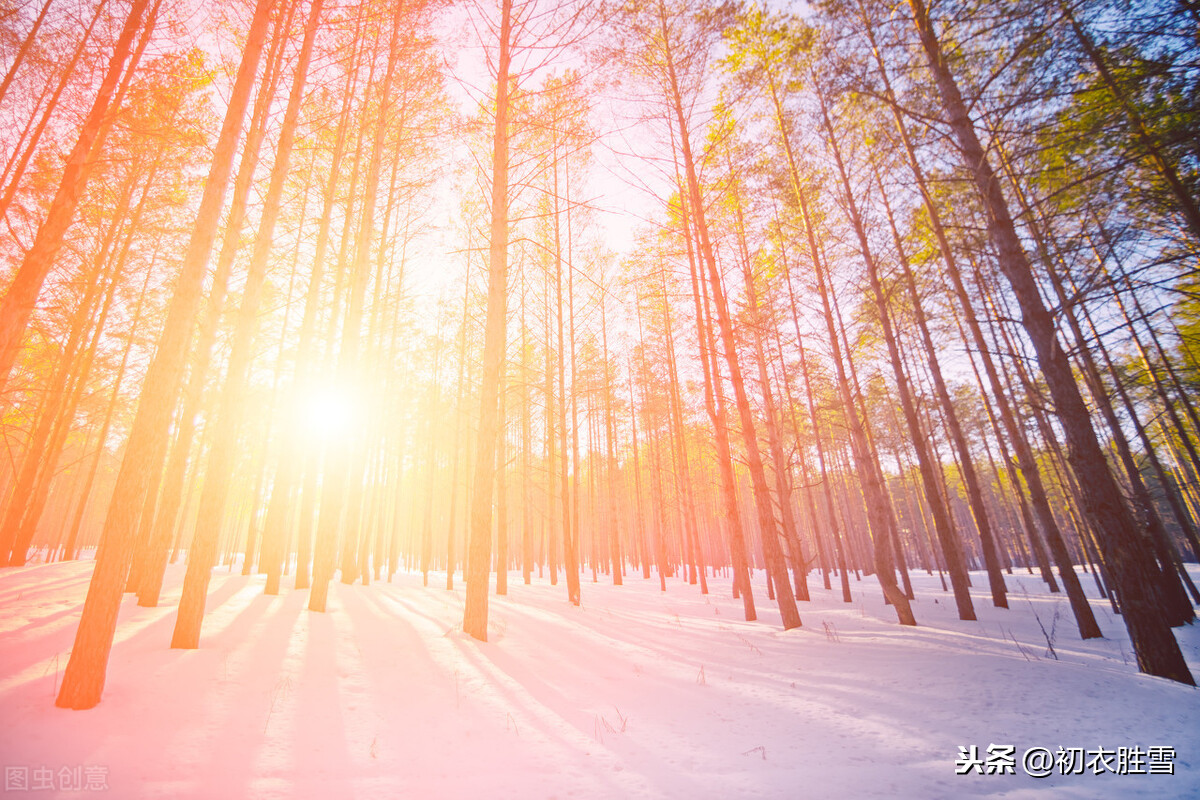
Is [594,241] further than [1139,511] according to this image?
Yes

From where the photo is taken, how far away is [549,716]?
3719 mm

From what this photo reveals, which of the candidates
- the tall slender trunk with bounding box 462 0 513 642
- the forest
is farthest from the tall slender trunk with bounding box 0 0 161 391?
the tall slender trunk with bounding box 462 0 513 642

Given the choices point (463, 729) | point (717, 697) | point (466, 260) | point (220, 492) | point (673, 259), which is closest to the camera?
point (463, 729)

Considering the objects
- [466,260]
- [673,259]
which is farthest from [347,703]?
[466,260]

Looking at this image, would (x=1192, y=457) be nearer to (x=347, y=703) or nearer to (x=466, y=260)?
(x=347, y=703)

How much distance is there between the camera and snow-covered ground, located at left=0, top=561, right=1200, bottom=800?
2557 mm

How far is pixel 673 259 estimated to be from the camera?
1089 cm

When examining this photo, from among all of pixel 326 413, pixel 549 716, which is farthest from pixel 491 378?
pixel 326 413

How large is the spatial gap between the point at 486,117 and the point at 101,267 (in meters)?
13.3

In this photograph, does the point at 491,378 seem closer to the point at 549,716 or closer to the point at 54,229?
the point at 549,716

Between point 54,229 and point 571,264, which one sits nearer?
point 54,229

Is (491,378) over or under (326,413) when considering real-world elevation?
under

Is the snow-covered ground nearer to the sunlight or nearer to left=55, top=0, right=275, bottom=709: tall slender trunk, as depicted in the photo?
left=55, top=0, right=275, bottom=709: tall slender trunk

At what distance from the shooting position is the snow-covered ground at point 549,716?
2.56 meters
